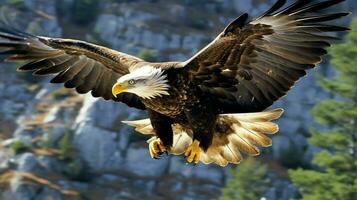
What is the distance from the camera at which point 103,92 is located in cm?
885

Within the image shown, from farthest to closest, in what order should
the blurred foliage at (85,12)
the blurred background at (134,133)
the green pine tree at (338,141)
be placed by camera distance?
the blurred foliage at (85,12) < the blurred background at (134,133) < the green pine tree at (338,141)

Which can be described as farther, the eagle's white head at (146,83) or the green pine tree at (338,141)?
the green pine tree at (338,141)

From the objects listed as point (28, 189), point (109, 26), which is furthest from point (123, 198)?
point (109, 26)

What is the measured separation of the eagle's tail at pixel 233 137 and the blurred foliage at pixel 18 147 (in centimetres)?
3211

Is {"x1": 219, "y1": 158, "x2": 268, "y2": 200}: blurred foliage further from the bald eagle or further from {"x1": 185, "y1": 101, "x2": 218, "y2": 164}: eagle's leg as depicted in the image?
{"x1": 185, "y1": 101, "x2": 218, "y2": 164}: eagle's leg

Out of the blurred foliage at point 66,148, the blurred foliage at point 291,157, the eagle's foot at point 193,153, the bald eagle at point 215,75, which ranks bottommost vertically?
the blurred foliage at point 291,157

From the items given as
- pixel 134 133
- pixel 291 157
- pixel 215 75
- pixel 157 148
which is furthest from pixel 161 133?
pixel 291 157

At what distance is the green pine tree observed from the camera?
79.3 ft

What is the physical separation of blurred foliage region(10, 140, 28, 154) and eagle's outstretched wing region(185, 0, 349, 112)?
3345cm

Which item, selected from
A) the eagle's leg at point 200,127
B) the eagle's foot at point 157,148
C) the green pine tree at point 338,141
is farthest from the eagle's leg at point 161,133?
the green pine tree at point 338,141

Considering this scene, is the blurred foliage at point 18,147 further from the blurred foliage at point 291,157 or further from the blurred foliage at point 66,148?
the blurred foliage at point 291,157

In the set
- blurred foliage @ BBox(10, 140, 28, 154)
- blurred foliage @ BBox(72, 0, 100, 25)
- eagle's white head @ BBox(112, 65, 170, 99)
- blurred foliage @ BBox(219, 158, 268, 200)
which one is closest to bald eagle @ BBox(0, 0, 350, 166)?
eagle's white head @ BBox(112, 65, 170, 99)

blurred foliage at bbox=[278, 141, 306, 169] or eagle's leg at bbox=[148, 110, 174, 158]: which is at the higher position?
eagle's leg at bbox=[148, 110, 174, 158]

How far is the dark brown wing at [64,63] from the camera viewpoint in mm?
8734
